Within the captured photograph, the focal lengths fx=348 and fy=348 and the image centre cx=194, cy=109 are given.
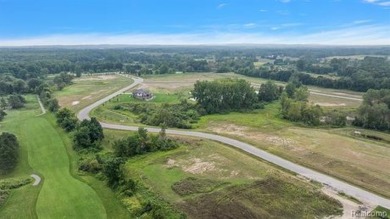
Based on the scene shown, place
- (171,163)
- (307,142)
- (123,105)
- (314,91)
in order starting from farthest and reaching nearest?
(314,91) → (123,105) → (307,142) → (171,163)

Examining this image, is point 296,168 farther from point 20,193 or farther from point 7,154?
point 7,154

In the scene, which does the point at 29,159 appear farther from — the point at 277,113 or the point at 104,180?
the point at 277,113

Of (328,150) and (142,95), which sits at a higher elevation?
(328,150)

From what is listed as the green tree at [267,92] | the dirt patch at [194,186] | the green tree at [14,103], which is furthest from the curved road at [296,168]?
the green tree at [267,92]

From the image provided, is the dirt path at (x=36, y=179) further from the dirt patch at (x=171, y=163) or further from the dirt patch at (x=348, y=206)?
the dirt patch at (x=348, y=206)

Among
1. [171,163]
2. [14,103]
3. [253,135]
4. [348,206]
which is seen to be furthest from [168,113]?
[14,103]

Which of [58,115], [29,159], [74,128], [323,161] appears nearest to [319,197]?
[323,161]
